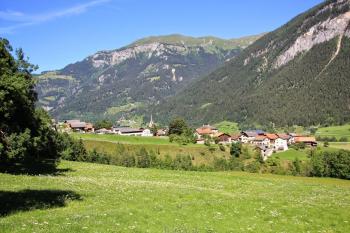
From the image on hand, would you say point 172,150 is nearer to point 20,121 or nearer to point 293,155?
point 293,155

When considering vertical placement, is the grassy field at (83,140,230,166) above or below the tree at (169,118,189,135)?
below

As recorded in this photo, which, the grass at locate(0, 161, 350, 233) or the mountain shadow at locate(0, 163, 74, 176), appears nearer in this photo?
the grass at locate(0, 161, 350, 233)

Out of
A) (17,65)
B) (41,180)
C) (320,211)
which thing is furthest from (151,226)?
(17,65)

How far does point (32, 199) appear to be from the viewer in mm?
26094

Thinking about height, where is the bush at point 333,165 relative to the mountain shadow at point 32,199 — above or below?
below

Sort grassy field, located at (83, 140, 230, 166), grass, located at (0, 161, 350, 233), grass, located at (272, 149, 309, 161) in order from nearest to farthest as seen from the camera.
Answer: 1. grass, located at (0, 161, 350, 233)
2. grassy field, located at (83, 140, 230, 166)
3. grass, located at (272, 149, 309, 161)

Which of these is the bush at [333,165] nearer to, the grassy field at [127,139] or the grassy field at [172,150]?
the grassy field at [172,150]

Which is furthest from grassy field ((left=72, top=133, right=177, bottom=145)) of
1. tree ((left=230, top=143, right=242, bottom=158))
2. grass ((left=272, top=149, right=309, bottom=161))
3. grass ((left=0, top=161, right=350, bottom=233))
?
grass ((left=0, top=161, right=350, bottom=233))

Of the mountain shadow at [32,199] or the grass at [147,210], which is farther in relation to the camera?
the mountain shadow at [32,199]

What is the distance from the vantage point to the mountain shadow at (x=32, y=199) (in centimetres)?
2312

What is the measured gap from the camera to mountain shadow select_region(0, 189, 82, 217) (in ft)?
75.9

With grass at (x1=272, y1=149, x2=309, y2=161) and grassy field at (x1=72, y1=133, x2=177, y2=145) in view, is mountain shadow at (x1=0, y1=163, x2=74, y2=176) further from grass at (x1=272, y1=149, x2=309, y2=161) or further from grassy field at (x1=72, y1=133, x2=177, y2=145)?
grass at (x1=272, y1=149, x2=309, y2=161)

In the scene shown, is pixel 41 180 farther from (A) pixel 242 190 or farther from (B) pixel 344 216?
(B) pixel 344 216

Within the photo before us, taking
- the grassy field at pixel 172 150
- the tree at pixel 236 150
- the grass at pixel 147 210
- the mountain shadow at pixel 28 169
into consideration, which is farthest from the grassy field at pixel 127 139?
the grass at pixel 147 210
